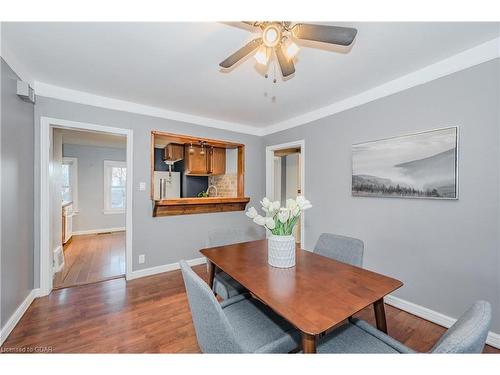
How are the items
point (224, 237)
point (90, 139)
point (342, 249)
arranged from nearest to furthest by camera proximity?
1. point (342, 249)
2. point (224, 237)
3. point (90, 139)

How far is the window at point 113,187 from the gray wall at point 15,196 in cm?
370

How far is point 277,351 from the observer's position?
101 centimetres

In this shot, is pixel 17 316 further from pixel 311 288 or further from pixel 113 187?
pixel 113 187

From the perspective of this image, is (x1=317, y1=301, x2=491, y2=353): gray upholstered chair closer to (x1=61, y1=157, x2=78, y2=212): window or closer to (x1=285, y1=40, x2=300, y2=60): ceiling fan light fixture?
(x1=285, y1=40, x2=300, y2=60): ceiling fan light fixture

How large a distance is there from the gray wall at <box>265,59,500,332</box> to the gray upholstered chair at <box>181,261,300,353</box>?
5.22 ft

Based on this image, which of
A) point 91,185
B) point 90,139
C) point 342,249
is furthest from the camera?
point 91,185

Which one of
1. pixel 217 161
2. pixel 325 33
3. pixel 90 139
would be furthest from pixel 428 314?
pixel 90 139

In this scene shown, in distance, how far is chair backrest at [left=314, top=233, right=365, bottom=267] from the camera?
1.62 m

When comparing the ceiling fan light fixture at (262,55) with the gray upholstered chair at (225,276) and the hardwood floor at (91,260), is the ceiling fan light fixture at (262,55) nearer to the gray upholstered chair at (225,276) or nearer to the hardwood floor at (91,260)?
the gray upholstered chair at (225,276)

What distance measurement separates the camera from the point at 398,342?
1.02 metres

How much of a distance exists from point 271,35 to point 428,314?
2612 mm
